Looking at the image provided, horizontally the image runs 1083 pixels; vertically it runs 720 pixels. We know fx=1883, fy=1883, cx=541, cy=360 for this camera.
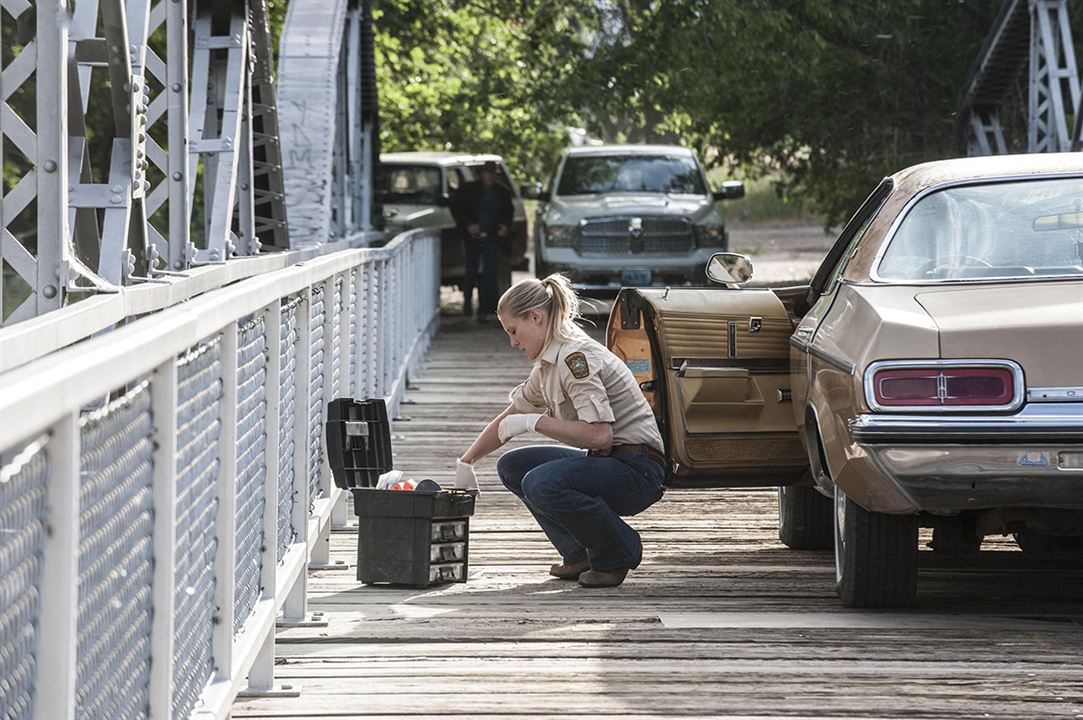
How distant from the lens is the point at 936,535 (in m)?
7.13

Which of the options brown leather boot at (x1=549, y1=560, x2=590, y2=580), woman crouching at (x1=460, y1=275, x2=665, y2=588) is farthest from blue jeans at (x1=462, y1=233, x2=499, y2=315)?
woman crouching at (x1=460, y1=275, x2=665, y2=588)

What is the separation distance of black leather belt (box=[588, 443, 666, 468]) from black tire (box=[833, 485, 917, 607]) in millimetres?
908

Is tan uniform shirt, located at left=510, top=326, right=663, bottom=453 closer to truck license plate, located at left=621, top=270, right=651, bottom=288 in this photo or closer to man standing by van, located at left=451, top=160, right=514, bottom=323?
truck license plate, located at left=621, top=270, right=651, bottom=288

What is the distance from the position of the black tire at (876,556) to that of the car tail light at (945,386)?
0.71 m

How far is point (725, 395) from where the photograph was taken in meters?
7.77

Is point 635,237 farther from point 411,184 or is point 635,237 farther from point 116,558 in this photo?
point 116,558

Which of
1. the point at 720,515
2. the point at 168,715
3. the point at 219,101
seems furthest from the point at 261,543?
the point at 219,101

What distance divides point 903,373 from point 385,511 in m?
2.43

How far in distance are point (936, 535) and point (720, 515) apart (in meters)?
2.91

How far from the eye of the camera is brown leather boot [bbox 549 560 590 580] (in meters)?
7.93

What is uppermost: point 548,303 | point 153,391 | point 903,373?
point 153,391

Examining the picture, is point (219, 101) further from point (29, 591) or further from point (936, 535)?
point (29, 591)

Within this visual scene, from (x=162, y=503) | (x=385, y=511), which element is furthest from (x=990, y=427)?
(x=162, y=503)

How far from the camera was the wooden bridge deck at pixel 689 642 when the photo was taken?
555 centimetres
